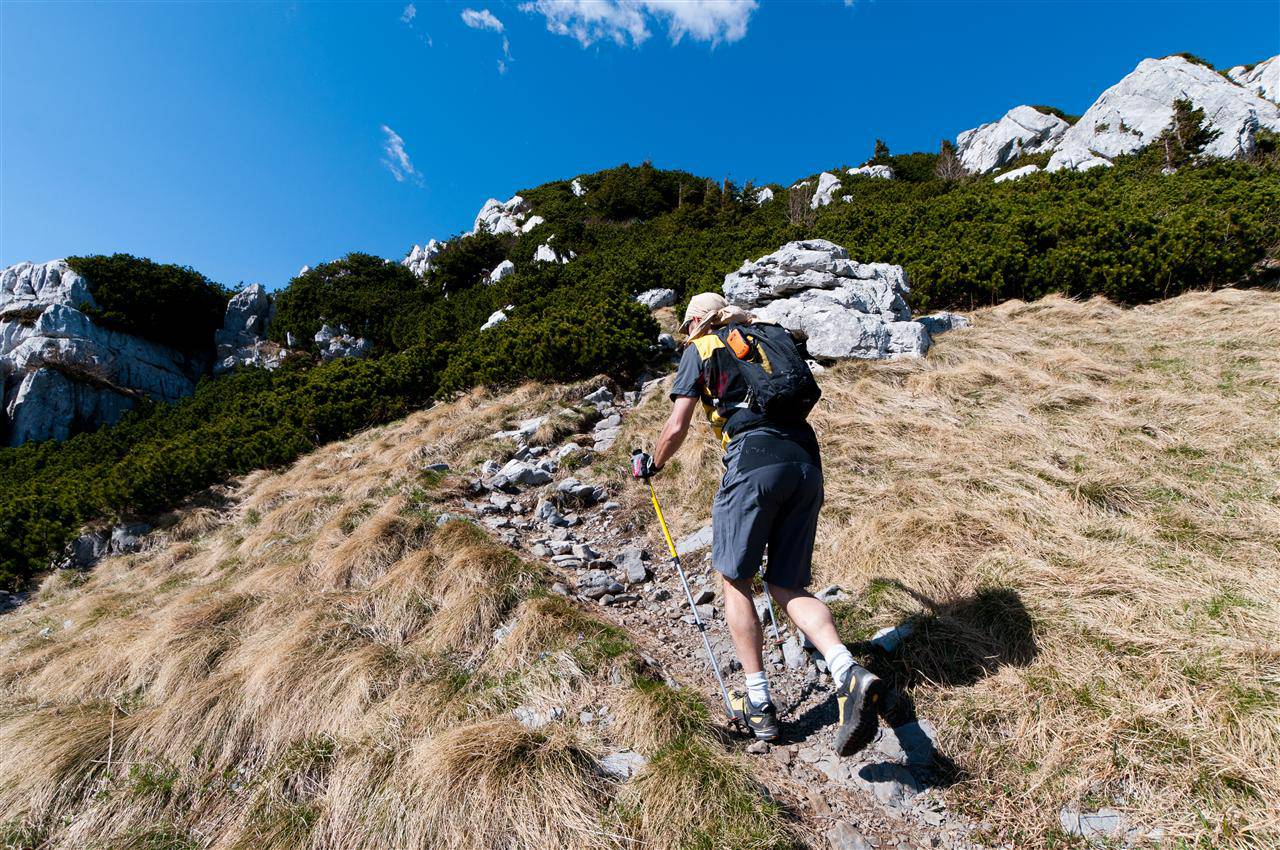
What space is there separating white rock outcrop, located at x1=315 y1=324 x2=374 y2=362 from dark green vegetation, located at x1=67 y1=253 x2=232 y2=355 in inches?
324

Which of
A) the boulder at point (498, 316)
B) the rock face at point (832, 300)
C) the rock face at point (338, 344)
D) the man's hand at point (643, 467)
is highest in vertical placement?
the rock face at point (338, 344)

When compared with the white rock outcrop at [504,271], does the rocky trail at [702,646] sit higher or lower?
lower

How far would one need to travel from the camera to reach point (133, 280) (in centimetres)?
2209

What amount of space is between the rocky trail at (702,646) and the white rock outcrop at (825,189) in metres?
27.2

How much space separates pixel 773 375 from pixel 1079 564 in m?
2.72

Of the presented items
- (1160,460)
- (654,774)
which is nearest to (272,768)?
(654,774)

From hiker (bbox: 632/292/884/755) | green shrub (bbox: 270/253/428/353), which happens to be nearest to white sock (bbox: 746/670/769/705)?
hiker (bbox: 632/292/884/755)

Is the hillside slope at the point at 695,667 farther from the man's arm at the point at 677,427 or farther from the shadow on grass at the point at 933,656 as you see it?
the man's arm at the point at 677,427

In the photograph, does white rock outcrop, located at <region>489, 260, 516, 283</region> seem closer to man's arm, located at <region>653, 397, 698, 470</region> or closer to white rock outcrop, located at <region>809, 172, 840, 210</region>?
white rock outcrop, located at <region>809, 172, 840, 210</region>

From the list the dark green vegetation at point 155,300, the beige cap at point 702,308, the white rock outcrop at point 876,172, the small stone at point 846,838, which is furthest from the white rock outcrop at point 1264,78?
the dark green vegetation at point 155,300

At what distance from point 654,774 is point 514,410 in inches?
A: 319

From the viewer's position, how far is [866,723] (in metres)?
2.33

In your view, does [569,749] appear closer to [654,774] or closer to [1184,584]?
[654,774]

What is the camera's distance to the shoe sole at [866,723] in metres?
2.31
